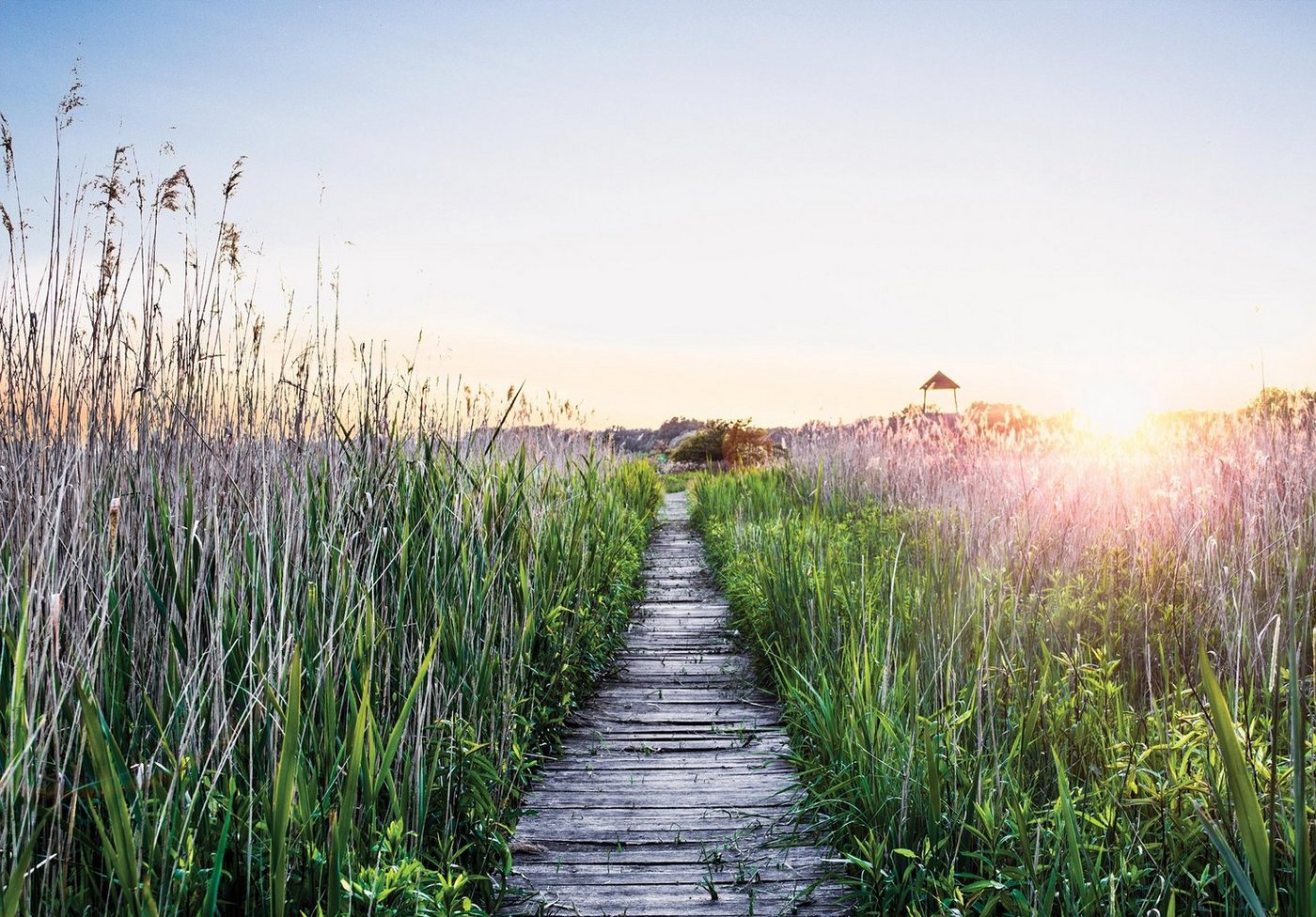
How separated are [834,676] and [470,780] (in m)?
1.73

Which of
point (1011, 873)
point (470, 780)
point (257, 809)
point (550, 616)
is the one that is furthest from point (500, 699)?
point (1011, 873)

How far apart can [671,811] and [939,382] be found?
100ft

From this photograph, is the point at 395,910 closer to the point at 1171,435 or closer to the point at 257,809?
the point at 257,809

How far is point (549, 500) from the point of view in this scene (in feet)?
18.3

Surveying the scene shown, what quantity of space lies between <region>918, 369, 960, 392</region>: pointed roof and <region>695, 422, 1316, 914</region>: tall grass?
83.5ft

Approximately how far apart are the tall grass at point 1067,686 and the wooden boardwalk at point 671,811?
23 cm

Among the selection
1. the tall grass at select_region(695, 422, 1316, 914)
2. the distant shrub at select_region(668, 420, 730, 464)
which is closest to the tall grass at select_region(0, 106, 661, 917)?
the tall grass at select_region(695, 422, 1316, 914)

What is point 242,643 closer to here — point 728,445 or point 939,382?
point 728,445

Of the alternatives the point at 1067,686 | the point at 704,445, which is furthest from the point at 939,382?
the point at 1067,686

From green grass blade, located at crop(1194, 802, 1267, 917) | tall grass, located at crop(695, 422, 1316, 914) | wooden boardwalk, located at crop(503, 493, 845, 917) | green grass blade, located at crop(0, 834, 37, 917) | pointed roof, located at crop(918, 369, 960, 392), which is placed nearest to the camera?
green grass blade, located at crop(0, 834, 37, 917)

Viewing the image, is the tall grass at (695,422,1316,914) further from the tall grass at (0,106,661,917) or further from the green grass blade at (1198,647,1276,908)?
the tall grass at (0,106,661,917)

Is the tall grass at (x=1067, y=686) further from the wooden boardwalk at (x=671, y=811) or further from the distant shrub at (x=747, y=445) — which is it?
the distant shrub at (x=747, y=445)

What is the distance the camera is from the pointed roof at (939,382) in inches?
1220

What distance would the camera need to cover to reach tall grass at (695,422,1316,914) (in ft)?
6.56
